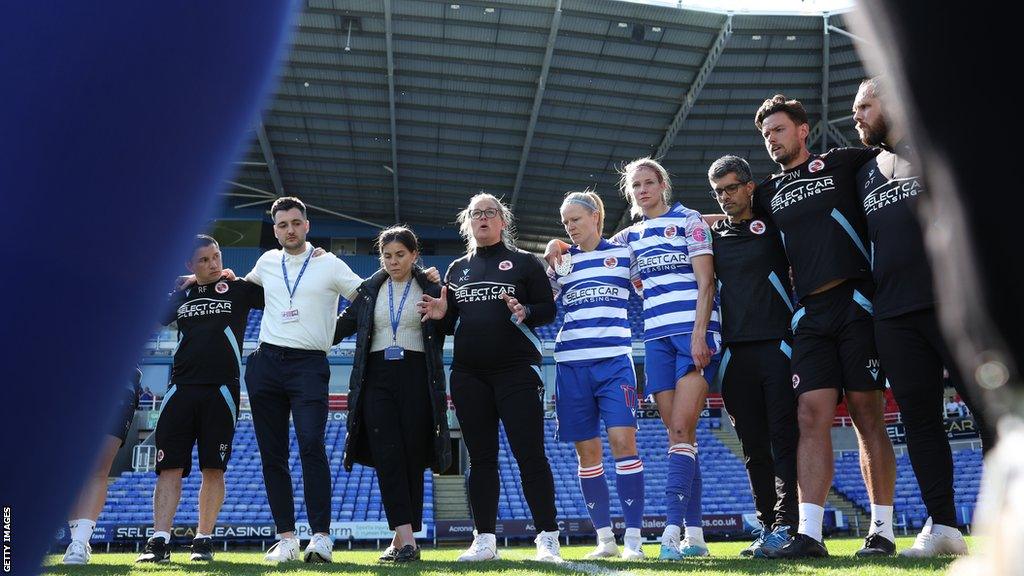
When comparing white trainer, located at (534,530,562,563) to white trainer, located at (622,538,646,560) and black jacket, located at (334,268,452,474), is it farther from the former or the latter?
black jacket, located at (334,268,452,474)

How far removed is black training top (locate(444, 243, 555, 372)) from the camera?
4.62 m

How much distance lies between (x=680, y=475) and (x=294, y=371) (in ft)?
7.21

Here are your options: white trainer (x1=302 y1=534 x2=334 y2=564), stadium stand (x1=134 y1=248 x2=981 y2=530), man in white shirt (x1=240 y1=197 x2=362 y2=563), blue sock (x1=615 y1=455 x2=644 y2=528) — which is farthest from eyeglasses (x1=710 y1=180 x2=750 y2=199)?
stadium stand (x1=134 y1=248 x2=981 y2=530)

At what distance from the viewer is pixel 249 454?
2114cm

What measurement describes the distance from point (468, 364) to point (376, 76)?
59.4 ft

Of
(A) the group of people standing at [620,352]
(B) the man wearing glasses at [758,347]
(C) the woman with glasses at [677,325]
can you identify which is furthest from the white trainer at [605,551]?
(B) the man wearing glasses at [758,347]

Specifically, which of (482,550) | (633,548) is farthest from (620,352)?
(482,550)

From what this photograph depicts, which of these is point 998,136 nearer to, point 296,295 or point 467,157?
point 296,295

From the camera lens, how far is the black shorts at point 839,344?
3668mm

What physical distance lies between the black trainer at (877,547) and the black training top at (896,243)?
986 millimetres

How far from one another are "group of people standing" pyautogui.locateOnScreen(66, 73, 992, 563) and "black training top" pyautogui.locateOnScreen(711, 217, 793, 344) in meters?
0.01

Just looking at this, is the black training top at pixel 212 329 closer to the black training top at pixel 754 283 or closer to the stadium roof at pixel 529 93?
the black training top at pixel 754 283

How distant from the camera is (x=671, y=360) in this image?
451 centimetres

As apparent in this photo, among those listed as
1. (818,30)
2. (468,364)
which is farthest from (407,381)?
(818,30)
